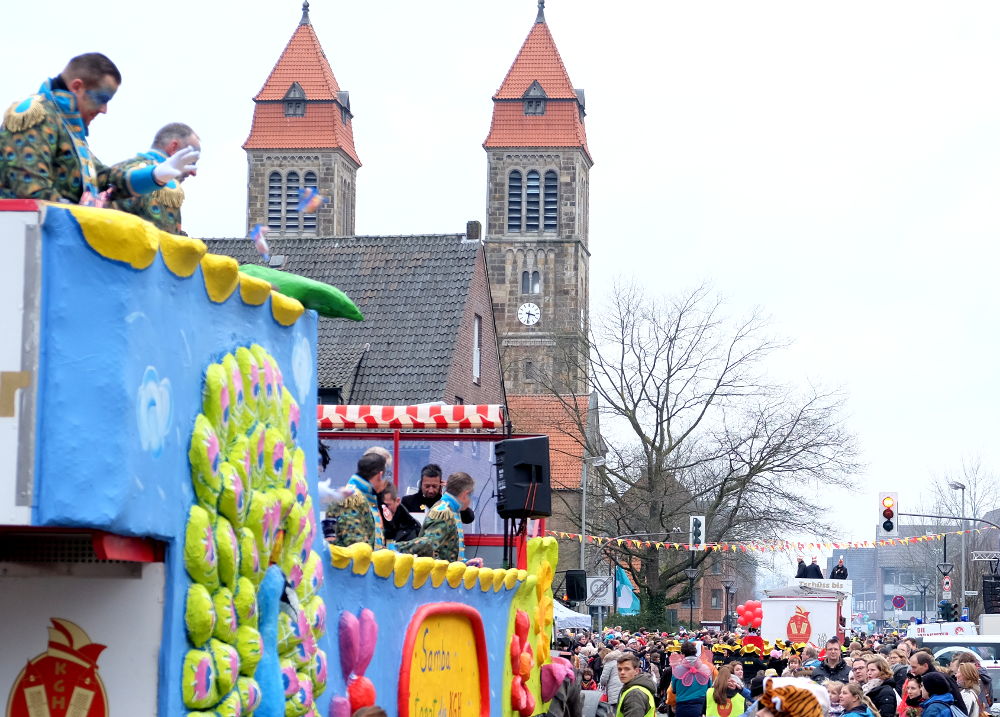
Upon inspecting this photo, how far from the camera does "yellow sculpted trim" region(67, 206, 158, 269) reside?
4848 millimetres

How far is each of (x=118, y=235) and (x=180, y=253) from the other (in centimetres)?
51

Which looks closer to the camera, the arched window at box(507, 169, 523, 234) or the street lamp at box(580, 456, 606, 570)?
the street lamp at box(580, 456, 606, 570)

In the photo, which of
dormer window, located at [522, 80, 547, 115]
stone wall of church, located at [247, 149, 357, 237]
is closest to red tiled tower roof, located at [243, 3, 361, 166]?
stone wall of church, located at [247, 149, 357, 237]

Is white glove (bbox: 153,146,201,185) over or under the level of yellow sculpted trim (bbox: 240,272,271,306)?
over

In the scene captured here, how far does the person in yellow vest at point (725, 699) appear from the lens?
566 inches

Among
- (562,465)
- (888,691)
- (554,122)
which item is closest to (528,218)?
(554,122)

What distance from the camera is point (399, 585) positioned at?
819 cm

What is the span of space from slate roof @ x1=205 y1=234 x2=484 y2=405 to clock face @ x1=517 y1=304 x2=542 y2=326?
58.9 meters

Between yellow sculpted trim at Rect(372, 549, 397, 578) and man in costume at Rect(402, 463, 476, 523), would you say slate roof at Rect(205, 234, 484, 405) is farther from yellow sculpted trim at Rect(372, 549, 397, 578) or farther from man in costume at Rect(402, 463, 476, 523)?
yellow sculpted trim at Rect(372, 549, 397, 578)

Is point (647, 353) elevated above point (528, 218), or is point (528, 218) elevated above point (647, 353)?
point (528, 218)

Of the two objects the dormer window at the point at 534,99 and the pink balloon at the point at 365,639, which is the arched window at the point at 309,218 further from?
the pink balloon at the point at 365,639

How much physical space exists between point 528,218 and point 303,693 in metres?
98.2

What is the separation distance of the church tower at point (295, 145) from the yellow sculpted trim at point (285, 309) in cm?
9815

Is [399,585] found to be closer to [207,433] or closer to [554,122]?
[207,433]
